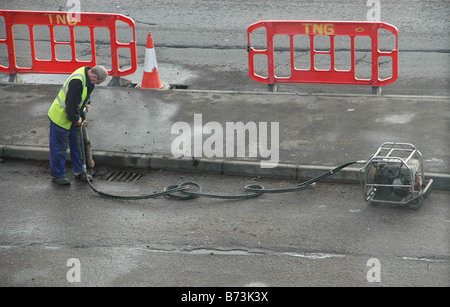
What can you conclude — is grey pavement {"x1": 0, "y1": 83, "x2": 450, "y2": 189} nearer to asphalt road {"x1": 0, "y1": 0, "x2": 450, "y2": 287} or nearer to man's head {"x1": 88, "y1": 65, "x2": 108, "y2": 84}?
asphalt road {"x1": 0, "y1": 0, "x2": 450, "y2": 287}

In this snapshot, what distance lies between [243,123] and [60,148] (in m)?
2.75

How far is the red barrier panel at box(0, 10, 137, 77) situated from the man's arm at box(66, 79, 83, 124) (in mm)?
3477

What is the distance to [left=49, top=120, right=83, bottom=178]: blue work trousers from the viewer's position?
29.9 feet

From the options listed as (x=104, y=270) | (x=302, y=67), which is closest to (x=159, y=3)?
(x=302, y=67)

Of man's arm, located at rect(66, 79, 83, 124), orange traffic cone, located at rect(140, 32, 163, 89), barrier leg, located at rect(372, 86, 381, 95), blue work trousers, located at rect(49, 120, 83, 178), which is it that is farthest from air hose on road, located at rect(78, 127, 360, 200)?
orange traffic cone, located at rect(140, 32, 163, 89)

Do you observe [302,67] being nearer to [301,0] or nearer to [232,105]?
[232,105]

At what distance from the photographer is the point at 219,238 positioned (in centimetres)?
772

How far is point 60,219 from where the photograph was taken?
8266mm

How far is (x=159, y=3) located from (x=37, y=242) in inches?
416

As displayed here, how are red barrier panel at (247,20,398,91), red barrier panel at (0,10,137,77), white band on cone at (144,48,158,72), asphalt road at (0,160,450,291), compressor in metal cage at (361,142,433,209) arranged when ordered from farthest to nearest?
1. red barrier panel at (0,10,137,77)
2. white band on cone at (144,48,158,72)
3. red barrier panel at (247,20,398,91)
4. compressor in metal cage at (361,142,433,209)
5. asphalt road at (0,160,450,291)

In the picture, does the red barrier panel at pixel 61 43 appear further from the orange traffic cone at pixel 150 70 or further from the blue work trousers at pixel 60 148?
the blue work trousers at pixel 60 148

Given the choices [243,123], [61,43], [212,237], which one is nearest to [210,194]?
[212,237]

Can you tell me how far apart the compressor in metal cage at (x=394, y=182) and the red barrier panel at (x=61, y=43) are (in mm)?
5516

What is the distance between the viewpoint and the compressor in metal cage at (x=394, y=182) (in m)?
8.08
